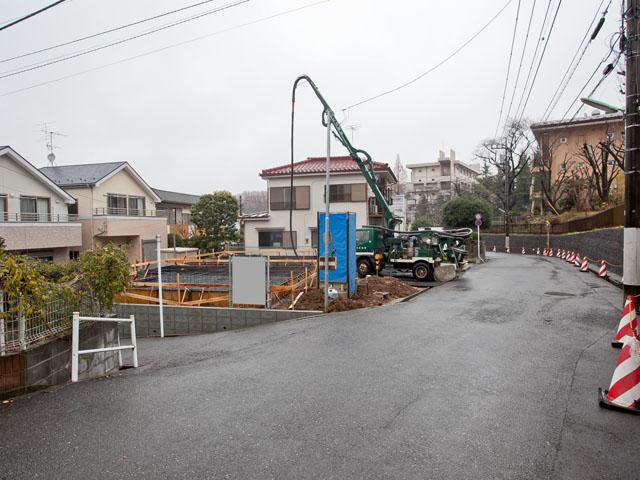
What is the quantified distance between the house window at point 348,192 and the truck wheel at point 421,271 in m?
10.7

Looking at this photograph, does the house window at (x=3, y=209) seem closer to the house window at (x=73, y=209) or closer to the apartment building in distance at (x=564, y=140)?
the house window at (x=73, y=209)

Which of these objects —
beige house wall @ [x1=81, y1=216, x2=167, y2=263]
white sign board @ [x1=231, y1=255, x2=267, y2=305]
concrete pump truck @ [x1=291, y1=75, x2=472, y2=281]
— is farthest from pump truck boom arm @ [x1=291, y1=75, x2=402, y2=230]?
beige house wall @ [x1=81, y1=216, x2=167, y2=263]

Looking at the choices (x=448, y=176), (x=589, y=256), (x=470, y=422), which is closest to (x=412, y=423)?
(x=470, y=422)

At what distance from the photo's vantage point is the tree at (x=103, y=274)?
6422 millimetres

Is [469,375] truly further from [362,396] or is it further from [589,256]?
Answer: [589,256]

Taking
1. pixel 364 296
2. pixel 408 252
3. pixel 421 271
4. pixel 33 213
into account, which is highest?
pixel 33 213

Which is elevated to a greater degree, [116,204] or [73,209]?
[116,204]

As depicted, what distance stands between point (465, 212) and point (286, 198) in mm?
16282

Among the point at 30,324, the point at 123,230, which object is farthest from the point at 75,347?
the point at 123,230

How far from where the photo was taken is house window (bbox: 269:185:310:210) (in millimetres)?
27469

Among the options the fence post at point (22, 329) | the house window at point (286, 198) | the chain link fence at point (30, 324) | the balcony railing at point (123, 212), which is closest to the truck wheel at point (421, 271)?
the house window at point (286, 198)

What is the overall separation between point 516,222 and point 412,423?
40.4 m

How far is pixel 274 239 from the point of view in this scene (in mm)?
27766

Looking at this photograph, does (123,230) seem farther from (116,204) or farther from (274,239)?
(274,239)
